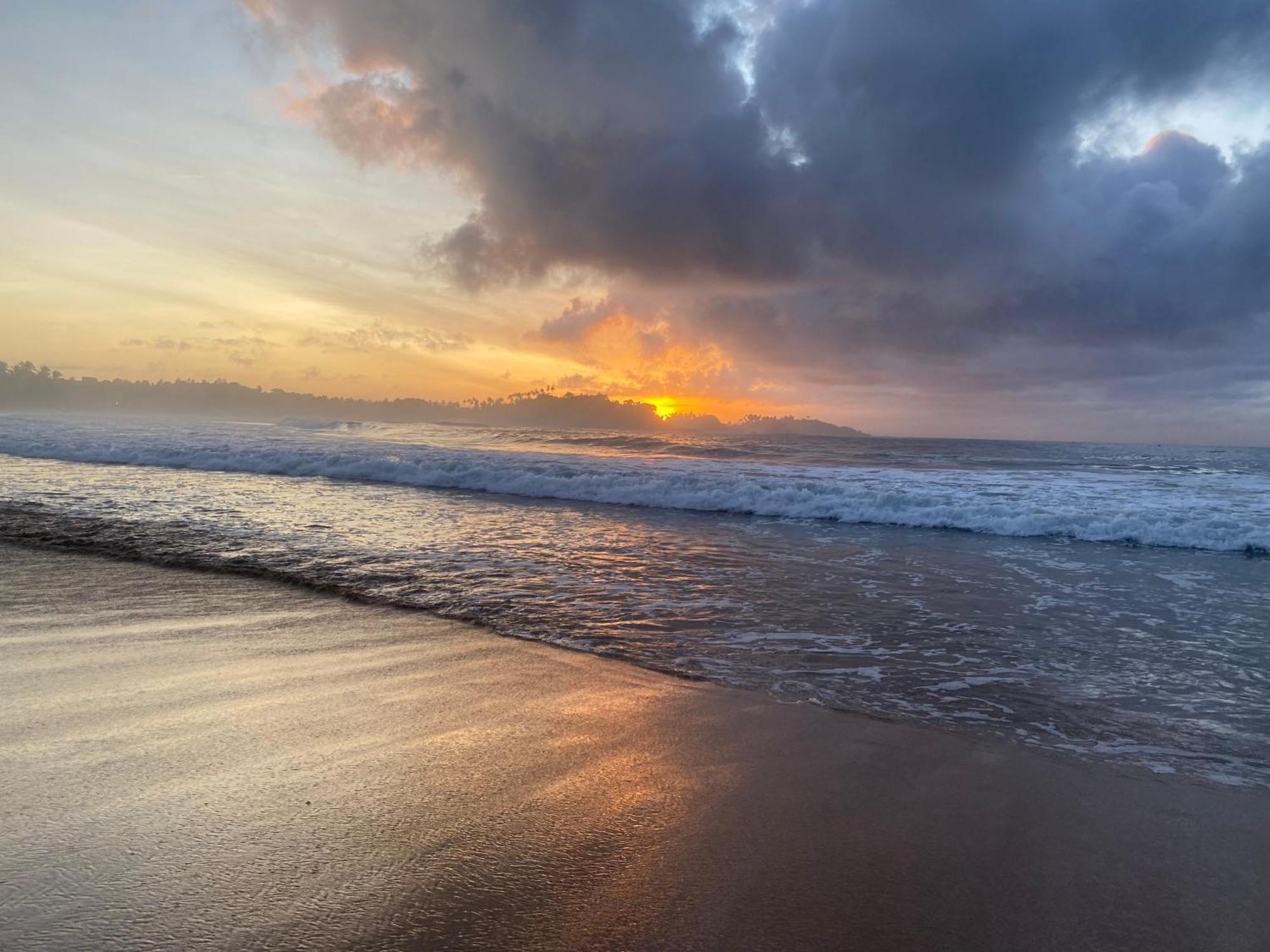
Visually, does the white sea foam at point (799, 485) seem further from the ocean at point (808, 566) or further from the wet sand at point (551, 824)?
the wet sand at point (551, 824)

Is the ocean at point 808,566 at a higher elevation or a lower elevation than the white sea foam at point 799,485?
lower

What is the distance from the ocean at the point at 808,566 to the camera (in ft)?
15.9

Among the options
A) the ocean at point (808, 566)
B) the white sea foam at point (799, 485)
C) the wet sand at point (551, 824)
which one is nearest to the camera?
the wet sand at point (551, 824)

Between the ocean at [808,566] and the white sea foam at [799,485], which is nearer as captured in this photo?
the ocean at [808,566]

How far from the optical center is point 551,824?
9.16ft

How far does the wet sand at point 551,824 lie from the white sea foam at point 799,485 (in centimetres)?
1226

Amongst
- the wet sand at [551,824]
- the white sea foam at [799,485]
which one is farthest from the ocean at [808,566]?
the wet sand at [551,824]

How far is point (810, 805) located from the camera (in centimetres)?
312

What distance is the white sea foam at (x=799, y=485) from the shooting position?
14.3 metres

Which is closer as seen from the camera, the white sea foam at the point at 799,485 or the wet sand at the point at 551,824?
the wet sand at the point at 551,824

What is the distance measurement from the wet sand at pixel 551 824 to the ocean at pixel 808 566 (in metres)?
0.84

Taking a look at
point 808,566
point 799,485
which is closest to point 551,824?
point 808,566

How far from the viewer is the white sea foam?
47.0 feet

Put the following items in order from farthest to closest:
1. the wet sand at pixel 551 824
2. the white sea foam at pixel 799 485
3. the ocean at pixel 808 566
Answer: the white sea foam at pixel 799 485 < the ocean at pixel 808 566 < the wet sand at pixel 551 824
